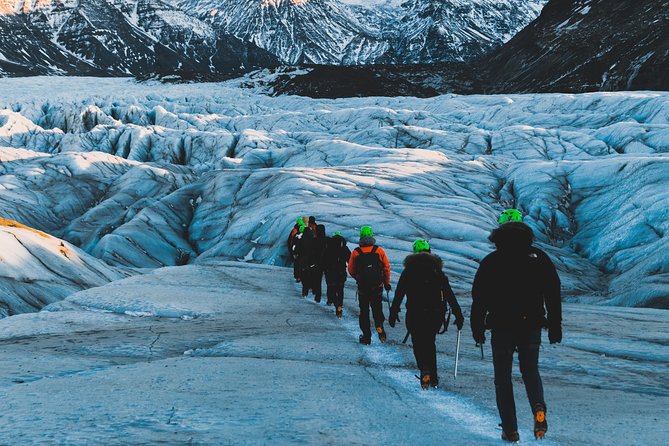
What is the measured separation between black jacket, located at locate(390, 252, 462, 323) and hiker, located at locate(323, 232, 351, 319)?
4.83 m

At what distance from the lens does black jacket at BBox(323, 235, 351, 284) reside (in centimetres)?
1138

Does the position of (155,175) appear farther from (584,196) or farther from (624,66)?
(624,66)

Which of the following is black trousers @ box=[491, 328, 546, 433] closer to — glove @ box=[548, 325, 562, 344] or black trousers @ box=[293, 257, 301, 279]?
glove @ box=[548, 325, 562, 344]

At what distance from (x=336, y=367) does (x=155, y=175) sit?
41.9 meters

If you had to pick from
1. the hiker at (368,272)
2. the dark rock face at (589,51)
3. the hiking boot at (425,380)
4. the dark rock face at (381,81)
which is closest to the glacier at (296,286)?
the hiking boot at (425,380)

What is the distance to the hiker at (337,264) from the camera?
1134 centimetres

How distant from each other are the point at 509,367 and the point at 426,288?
1.78m

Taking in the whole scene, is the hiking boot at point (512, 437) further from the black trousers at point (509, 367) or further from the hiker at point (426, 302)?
the hiker at point (426, 302)

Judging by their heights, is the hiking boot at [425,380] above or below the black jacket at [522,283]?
below

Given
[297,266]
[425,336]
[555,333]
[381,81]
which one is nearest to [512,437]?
[555,333]

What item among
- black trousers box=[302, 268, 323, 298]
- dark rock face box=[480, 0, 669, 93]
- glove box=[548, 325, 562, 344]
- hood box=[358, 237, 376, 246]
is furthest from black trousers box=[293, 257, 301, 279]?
dark rock face box=[480, 0, 669, 93]

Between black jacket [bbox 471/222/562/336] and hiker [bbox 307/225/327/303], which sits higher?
black jacket [bbox 471/222/562/336]

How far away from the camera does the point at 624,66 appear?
91688 mm

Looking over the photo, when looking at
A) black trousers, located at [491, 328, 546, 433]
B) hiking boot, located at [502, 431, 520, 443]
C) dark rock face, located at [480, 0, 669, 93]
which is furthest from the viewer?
dark rock face, located at [480, 0, 669, 93]
